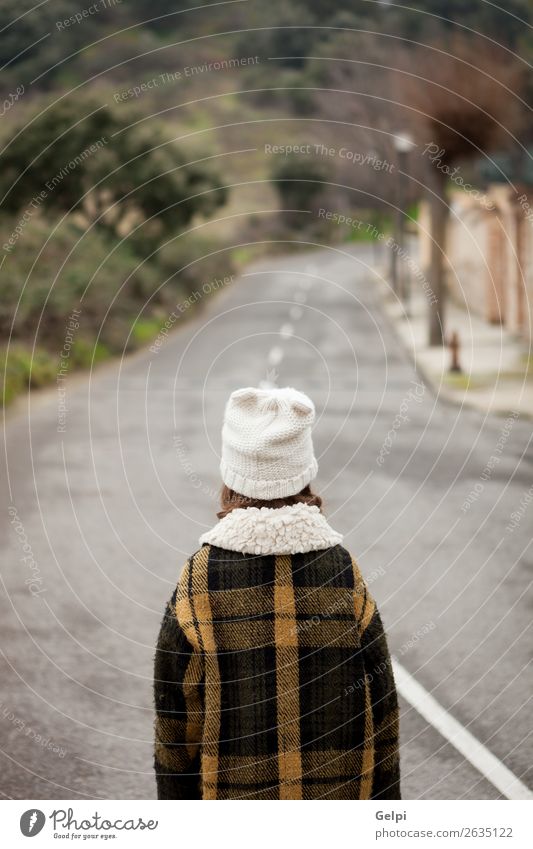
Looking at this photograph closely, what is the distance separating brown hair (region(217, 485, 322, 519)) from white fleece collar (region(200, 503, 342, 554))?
24mm

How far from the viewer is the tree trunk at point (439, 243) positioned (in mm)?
19359

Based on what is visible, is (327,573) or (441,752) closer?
(327,573)

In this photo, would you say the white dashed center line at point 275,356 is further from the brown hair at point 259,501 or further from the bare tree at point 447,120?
the brown hair at point 259,501

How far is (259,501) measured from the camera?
253 cm

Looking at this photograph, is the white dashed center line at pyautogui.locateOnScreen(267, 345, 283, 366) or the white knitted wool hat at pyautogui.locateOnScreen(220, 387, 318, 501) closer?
the white knitted wool hat at pyautogui.locateOnScreen(220, 387, 318, 501)

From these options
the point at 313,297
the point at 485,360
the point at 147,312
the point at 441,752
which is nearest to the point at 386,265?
the point at 313,297

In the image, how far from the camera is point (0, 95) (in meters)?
24.5

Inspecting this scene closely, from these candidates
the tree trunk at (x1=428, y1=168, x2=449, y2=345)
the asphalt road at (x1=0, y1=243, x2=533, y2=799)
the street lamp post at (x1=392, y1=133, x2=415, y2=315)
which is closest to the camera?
the asphalt road at (x1=0, y1=243, x2=533, y2=799)

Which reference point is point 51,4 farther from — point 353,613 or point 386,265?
point 386,265

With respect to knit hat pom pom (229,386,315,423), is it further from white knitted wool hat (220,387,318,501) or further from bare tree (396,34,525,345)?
bare tree (396,34,525,345)

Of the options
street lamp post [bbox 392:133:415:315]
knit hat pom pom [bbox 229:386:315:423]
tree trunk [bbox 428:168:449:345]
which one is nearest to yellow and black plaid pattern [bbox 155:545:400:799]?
knit hat pom pom [bbox 229:386:315:423]

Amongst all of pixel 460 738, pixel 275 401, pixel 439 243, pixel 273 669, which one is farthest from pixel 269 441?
pixel 439 243

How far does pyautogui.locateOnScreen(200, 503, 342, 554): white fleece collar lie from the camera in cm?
246
